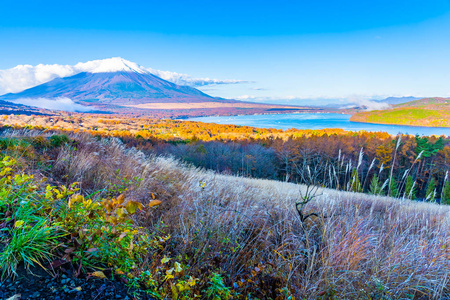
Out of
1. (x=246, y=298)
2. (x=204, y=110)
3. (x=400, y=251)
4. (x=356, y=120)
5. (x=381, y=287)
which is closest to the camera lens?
(x=246, y=298)

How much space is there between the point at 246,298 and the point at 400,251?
1.96 m

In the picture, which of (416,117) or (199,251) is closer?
(199,251)

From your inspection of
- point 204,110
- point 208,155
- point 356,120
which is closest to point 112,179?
point 208,155

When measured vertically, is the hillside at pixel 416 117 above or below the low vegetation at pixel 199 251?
above

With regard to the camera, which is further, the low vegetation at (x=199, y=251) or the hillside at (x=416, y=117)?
the hillside at (x=416, y=117)

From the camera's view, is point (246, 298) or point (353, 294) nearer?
point (246, 298)

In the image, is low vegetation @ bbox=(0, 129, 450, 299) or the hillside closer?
low vegetation @ bbox=(0, 129, 450, 299)

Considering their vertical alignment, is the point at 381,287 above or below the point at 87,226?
below

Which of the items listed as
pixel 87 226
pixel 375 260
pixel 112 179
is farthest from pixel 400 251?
pixel 112 179

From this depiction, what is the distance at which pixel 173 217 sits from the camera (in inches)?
125

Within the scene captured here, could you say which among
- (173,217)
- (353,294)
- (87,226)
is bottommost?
(353,294)

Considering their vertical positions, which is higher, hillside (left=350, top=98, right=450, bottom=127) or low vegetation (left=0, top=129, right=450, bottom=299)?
hillside (left=350, top=98, right=450, bottom=127)

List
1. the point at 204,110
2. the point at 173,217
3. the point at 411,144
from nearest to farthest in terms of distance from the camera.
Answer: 1. the point at 173,217
2. the point at 411,144
3. the point at 204,110

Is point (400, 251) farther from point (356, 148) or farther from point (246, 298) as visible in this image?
point (356, 148)
